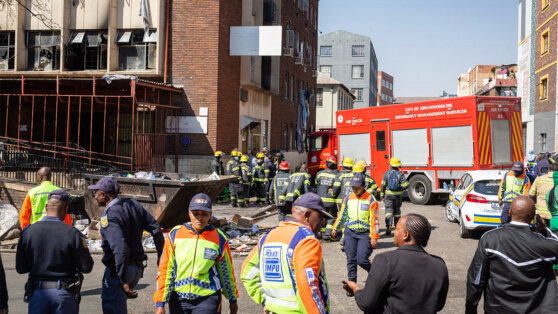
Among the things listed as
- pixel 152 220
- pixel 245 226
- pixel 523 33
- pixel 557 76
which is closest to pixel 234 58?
pixel 245 226

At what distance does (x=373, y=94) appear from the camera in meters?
88.1

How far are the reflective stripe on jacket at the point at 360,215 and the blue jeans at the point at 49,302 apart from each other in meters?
A: 4.30

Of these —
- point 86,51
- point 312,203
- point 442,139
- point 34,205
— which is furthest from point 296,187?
point 86,51

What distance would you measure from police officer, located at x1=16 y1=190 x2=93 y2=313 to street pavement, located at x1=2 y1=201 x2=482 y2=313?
2.28 metres

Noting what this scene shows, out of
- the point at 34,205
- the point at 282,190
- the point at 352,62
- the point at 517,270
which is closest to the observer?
the point at 517,270

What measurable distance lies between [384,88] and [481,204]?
323 ft

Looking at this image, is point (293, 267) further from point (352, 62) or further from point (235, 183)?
point (352, 62)

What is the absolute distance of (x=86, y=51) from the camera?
20.2 m

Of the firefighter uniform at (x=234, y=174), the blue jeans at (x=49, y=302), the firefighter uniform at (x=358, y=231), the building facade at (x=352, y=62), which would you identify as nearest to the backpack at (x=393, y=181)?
the firefighter uniform at (x=358, y=231)

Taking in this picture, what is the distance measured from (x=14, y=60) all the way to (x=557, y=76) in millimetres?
28881

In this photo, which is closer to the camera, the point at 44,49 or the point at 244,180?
the point at 244,180

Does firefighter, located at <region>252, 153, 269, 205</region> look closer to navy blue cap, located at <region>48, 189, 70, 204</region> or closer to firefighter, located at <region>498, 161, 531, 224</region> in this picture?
firefighter, located at <region>498, 161, 531, 224</region>


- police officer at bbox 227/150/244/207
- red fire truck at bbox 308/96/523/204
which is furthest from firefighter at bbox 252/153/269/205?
red fire truck at bbox 308/96/523/204

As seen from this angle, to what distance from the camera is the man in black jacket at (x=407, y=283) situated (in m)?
3.34
